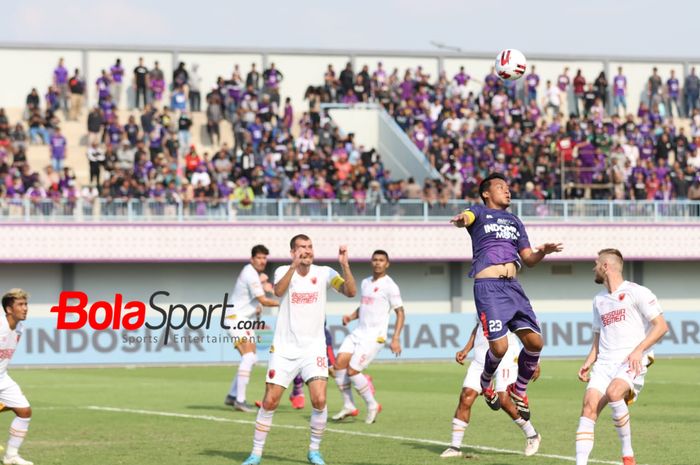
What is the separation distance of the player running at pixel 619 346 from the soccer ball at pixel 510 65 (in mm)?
10343

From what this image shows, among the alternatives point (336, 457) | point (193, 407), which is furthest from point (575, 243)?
point (336, 457)

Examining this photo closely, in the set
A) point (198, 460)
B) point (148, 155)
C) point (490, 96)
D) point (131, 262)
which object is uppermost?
point (490, 96)

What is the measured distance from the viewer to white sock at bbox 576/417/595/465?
11.6m

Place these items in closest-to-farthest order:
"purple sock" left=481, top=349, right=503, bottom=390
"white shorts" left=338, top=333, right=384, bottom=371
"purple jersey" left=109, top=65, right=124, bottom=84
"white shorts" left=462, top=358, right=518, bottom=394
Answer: "purple sock" left=481, top=349, right=503, bottom=390, "white shorts" left=462, top=358, right=518, bottom=394, "white shorts" left=338, top=333, right=384, bottom=371, "purple jersey" left=109, top=65, right=124, bottom=84

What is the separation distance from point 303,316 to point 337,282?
1.65 feet

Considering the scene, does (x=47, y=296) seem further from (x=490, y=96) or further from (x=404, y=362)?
(x=490, y=96)

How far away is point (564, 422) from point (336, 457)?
495cm

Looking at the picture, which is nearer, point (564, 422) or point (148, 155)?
point (564, 422)

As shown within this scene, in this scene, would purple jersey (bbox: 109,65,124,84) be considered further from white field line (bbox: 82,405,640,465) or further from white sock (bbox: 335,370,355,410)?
white sock (bbox: 335,370,355,410)

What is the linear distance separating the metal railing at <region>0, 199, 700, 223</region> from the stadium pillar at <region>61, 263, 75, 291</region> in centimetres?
295

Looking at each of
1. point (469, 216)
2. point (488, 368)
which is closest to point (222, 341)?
point (488, 368)

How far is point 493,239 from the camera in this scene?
13125mm

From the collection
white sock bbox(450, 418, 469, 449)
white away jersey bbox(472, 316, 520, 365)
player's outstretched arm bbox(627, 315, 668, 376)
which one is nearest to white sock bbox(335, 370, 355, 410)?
white away jersey bbox(472, 316, 520, 365)

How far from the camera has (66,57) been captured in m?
48.1
